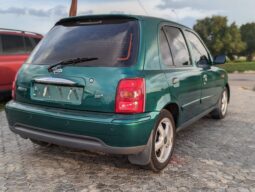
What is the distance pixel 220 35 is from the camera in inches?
2594

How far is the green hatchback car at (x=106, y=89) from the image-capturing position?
10.4 feet

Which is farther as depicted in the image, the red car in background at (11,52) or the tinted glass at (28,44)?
the tinted glass at (28,44)

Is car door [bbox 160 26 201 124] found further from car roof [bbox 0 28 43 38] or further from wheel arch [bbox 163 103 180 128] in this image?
car roof [bbox 0 28 43 38]

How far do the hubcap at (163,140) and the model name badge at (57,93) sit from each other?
94 cm

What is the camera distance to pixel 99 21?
366 cm

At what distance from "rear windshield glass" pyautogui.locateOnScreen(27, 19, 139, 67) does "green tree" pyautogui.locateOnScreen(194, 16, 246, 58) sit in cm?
6056

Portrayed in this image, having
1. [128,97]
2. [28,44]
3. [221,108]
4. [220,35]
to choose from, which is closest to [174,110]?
[128,97]

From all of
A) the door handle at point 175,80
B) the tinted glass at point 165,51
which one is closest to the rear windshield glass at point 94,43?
the tinted glass at point 165,51

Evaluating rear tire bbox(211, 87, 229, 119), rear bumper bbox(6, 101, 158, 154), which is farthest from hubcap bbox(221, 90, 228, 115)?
rear bumper bbox(6, 101, 158, 154)

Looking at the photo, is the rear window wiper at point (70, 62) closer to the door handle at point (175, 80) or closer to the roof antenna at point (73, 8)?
the door handle at point (175, 80)

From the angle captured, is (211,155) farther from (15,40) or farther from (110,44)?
(15,40)

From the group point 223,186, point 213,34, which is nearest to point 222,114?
point 223,186

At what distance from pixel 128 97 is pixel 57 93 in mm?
753

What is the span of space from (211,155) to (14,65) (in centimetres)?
514
